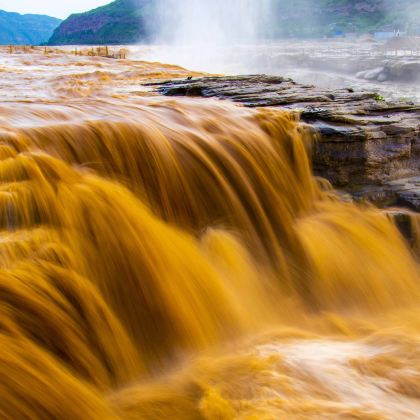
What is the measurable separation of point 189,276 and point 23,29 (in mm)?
149141

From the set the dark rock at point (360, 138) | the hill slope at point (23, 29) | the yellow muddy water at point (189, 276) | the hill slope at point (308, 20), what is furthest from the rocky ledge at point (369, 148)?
the hill slope at point (23, 29)

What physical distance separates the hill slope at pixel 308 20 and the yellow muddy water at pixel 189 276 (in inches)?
2145

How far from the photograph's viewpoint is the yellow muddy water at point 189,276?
2584 mm

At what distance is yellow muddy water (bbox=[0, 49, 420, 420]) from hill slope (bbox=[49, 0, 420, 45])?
179ft

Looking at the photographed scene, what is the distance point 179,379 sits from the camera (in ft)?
9.36

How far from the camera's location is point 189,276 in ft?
11.6

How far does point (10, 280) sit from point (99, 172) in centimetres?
156

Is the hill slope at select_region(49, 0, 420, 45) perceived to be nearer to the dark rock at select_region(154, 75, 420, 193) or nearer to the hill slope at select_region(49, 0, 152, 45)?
the hill slope at select_region(49, 0, 152, 45)

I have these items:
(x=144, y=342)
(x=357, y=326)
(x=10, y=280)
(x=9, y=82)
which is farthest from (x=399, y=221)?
(x=9, y=82)

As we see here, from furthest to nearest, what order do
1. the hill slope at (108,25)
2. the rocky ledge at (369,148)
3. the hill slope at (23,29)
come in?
the hill slope at (23,29)
the hill slope at (108,25)
the rocky ledge at (369,148)

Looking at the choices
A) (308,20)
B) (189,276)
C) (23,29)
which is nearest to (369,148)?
(189,276)

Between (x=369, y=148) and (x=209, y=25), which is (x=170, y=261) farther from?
(x=209, y=25)

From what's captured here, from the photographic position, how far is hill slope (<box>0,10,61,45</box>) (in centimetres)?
11075

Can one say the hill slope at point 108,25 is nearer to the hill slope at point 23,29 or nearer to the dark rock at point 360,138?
the hill slope at point 23,29
